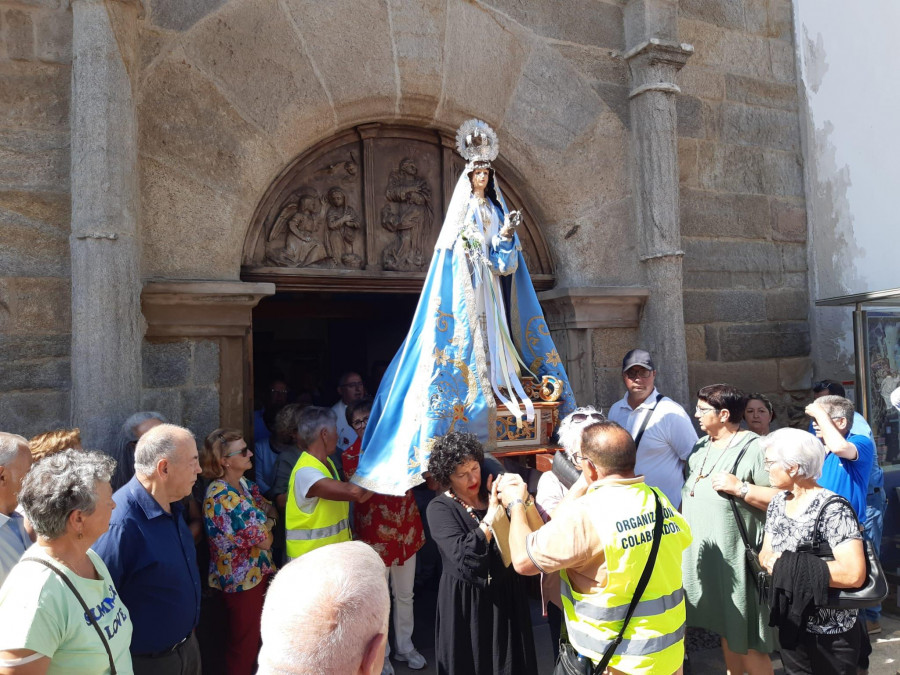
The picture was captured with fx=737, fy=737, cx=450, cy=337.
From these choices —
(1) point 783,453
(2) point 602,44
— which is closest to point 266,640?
(1) point 783,453

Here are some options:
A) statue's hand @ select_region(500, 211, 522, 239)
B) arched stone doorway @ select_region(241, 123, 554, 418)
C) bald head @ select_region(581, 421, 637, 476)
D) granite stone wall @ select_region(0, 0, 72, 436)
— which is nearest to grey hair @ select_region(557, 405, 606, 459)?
bald head @ select_region(581, 421, 637, 476)

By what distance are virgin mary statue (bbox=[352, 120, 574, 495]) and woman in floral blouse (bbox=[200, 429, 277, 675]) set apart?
0.52 m

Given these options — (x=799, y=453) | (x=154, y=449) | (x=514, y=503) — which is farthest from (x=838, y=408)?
(x=154, y=449)

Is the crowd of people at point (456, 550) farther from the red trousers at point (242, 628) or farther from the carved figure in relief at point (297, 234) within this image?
the carved figure in relief at point (297, 234)

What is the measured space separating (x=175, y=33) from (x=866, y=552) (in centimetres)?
399

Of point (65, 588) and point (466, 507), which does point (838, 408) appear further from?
point (65, 588)

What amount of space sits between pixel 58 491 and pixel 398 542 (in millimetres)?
2100

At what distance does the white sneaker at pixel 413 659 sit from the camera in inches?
149

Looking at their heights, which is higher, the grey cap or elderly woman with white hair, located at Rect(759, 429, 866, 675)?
the grey cap

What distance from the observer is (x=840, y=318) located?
5.88 metres

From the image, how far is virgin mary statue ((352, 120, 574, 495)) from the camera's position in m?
3.47

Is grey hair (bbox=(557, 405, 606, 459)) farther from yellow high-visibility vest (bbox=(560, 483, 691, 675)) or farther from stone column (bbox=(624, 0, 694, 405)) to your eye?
stone column (bbox=(624, 0, 694, 405))

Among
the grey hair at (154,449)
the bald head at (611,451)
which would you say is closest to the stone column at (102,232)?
the grey hair at (154,449)

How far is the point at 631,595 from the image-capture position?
2244 millimetres
